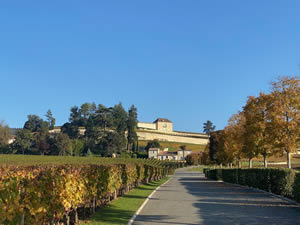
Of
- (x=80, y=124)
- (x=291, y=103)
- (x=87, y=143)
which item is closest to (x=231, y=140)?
(x=291, y=103)

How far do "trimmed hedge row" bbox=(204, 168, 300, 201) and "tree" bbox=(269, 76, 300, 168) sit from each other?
3.64 m

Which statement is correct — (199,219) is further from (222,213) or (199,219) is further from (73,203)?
A: (73,203)

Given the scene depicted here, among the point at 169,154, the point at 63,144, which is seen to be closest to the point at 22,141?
the point at 63,144

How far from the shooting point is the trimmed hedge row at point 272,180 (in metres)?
15.7

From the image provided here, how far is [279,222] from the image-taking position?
10.4m

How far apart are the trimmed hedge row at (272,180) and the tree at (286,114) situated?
3.64m

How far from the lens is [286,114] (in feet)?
88.1

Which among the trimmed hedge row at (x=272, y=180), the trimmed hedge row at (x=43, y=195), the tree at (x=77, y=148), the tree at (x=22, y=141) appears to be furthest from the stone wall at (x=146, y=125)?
the trimmed hedge row at (x=43, y=195)

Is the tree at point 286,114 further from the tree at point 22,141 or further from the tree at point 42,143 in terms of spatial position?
the tree at point 22,141

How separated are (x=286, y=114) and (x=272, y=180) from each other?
8745mm

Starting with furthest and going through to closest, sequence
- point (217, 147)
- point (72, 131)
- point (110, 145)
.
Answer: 1. point (72, 131)
2. point (110, 145)
3. point (217, 147)

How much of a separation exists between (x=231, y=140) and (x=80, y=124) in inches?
4744

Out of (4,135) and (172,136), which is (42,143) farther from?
(172,136)

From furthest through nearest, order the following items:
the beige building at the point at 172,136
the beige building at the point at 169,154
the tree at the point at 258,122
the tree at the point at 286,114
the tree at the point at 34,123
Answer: the beige building at the point at 172,136 → the tree at the point at 34,123 → the beige building at the point at 169,154 → the tree at the point at 258,122 → the tree at the point at 286,114
